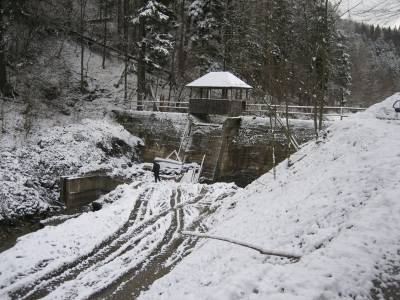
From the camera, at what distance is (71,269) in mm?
9180

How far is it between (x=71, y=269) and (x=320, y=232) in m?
6.09

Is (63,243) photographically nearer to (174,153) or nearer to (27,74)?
(174,153)

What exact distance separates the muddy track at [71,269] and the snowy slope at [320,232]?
2.39 m

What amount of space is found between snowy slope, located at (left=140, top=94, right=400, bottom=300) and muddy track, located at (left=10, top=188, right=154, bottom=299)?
A: 239 cm

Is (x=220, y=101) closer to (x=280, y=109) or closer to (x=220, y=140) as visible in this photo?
(x=220, y=140)

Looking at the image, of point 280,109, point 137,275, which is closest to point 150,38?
point 280,109

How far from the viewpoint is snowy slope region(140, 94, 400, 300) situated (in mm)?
5152

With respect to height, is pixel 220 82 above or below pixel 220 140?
above

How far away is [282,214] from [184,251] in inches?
124

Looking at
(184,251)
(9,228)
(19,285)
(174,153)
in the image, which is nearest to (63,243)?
(19,285)

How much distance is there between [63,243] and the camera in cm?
1037

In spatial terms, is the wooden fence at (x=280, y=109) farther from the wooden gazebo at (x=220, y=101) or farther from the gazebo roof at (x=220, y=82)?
the gazebo roof at (x=220, y=82)

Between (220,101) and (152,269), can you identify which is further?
(220,101)

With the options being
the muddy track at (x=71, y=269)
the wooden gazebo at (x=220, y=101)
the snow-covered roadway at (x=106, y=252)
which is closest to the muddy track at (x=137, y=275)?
the snow-covered roadway at (x=106, y=252)
